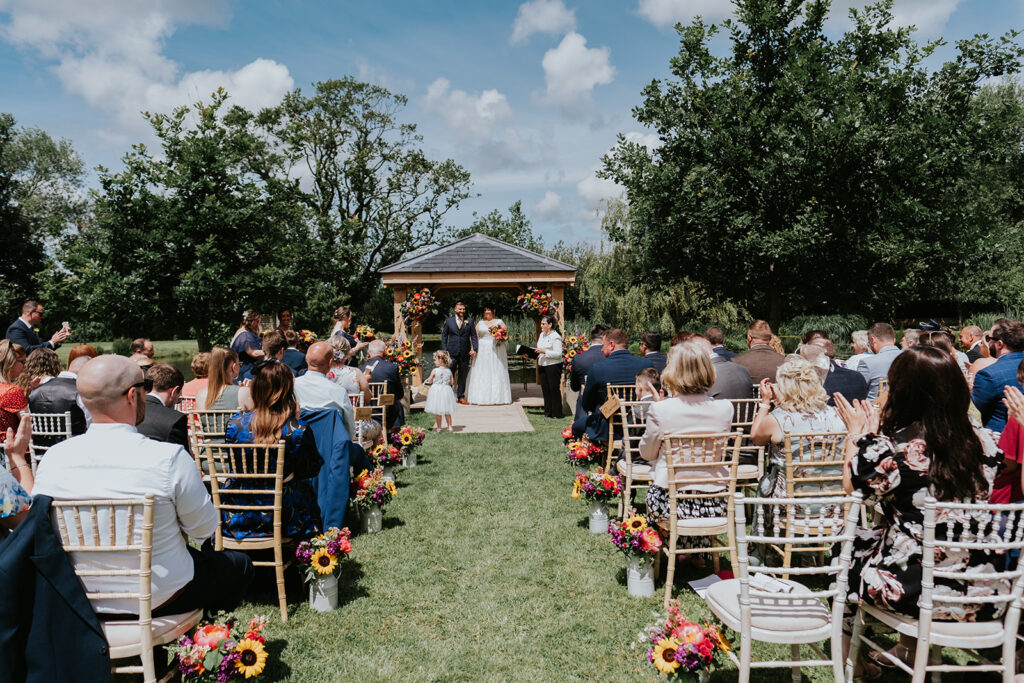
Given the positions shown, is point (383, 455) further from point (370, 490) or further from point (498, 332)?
point (498, 332)

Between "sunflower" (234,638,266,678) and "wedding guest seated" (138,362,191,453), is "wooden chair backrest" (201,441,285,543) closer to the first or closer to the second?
"wedding guest seated" (138,362,191,453)

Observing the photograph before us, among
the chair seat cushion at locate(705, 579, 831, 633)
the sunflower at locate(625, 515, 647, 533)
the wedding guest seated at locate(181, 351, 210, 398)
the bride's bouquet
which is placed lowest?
the sunflower at locate(625, 515, 647, 533)

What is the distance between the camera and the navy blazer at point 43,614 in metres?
2.17

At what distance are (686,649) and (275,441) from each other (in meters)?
2.70

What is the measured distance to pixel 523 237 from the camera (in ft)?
130

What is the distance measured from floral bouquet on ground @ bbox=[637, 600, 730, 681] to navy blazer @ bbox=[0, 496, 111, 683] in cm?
231

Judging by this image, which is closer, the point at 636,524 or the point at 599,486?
the point at 636,524

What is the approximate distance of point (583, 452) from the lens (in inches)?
244

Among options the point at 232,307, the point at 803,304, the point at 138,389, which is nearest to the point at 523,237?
the point at 803,304

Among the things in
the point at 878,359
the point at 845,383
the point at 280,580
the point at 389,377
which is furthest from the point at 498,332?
the point at 280,580

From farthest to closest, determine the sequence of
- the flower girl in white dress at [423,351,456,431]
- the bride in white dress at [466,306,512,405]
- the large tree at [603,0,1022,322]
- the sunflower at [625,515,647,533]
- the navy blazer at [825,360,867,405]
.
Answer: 1. the large tree at [603,0,1022,322]
2. the bride in white dress at [466,306,512,405]
3. the flower girl in white dress at [423,351,456,431]
4. the navy blazer at [825,360,867,405]
5. the sunflower at [625,515,647,533]

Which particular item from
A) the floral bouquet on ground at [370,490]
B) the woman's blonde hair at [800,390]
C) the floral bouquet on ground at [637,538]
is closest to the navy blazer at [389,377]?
the floral bouquet on ground at [370,490]

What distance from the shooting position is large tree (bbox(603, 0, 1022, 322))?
1650 centimetres

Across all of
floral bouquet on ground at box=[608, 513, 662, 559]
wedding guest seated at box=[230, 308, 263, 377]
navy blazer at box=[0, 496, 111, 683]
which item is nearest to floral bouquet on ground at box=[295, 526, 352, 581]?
navy blazer at box=[0, 496, 111, 683]
